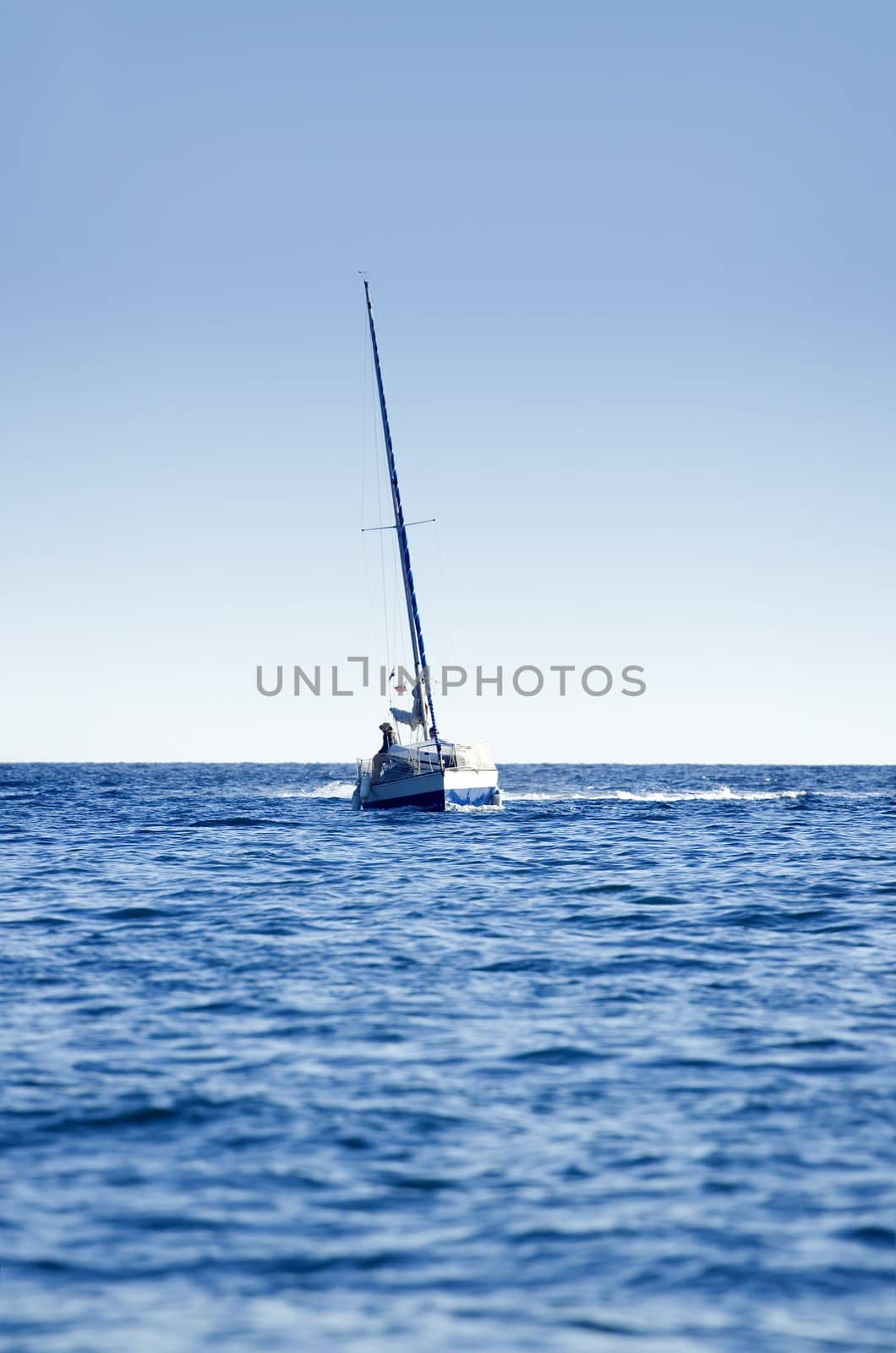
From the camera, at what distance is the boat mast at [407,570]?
145ft

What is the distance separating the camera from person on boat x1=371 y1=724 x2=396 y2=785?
1730 inches

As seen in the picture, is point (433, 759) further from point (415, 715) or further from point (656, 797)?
point (656, 797)

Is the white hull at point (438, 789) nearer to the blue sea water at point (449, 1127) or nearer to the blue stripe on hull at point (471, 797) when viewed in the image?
the blue stripe on hull at point (471, 797)

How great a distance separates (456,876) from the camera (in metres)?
21.7

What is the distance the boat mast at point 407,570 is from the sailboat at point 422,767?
1.2 inches

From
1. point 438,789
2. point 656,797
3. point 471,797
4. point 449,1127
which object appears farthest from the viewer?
point 656,797

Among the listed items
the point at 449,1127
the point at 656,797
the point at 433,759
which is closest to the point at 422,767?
the point at 433,759

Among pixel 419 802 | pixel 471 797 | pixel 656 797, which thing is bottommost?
pixel 656 797

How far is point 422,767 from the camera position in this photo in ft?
138

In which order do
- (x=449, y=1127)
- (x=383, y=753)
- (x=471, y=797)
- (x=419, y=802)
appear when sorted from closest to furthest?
(x=449, y=1127)
(x=471, y=797)
(x=419, y=802)
(x=383, y=753)

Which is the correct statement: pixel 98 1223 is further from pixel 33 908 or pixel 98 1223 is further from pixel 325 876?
pixel 325 876

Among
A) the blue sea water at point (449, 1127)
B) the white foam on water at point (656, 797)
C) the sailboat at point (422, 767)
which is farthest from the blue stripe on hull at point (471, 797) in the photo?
the blue sea water at point (449, 1127)

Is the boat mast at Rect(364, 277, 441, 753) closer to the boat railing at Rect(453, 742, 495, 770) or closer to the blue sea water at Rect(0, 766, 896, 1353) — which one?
the boat railing at Rect(453, 742, 495, 770)

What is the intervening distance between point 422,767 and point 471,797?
1947mm
